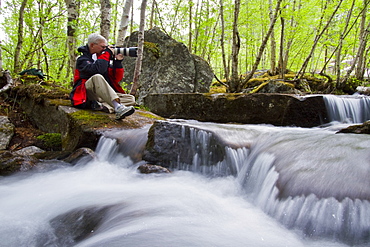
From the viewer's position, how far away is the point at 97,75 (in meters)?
4.35

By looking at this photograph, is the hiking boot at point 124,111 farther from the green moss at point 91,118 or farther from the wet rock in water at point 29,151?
the wet rock in water at point 29,151

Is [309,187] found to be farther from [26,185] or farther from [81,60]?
[81,60]

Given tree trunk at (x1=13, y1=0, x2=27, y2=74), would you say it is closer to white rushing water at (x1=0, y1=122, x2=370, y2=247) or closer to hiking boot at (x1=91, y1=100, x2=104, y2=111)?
hiking boot at (x1=91, y1=100, x2=104, y2=111)

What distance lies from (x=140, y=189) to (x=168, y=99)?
4.46 metres

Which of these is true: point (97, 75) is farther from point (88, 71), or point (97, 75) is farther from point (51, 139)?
point (51, 139)

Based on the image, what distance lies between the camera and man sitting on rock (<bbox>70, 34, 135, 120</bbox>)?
4266 mm

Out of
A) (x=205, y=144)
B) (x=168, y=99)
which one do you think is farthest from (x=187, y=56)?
(x=205, y=144)

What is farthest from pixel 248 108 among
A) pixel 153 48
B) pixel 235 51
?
pixel 153 48

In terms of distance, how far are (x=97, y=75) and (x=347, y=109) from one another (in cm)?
597

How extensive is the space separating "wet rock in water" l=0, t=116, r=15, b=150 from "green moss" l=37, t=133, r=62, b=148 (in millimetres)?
516

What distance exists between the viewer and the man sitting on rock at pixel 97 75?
4.27 meters

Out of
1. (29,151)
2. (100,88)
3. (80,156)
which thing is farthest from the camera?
(100,88)

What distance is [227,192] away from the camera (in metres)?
2.86

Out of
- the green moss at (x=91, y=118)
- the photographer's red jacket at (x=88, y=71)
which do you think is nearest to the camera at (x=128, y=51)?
the photographer's red jacket at (x=88, y=71)
